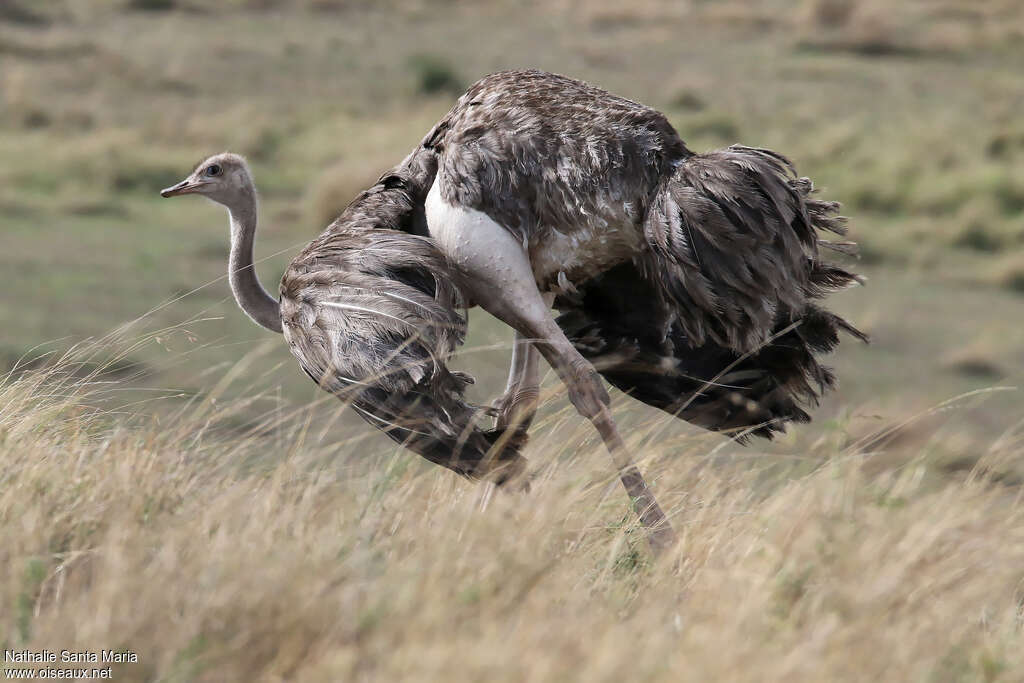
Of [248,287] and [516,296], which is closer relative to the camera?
[516,296]

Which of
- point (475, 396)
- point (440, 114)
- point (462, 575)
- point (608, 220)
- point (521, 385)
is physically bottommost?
point (440, 114)

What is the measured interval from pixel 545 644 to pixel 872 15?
27.4 m

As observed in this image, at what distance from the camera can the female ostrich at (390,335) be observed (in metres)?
4.03

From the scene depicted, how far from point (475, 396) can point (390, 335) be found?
13.5 ft

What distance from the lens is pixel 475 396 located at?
818cm

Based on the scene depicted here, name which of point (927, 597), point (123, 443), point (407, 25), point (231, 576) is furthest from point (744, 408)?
point (407, 25)

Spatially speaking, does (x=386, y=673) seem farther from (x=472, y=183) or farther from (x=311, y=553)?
(x=472, y=183)

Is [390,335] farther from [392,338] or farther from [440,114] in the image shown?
[440,114]

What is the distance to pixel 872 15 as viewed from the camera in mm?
29141

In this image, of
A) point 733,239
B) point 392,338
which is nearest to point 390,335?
point 392,338

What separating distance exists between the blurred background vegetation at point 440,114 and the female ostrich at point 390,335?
4169 mm

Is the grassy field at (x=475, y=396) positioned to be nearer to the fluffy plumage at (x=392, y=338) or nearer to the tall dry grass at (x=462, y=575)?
the tall dry grass at (x=462, y=575)

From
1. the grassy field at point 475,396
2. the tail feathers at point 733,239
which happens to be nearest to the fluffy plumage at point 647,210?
the tail feathers at point 733,239

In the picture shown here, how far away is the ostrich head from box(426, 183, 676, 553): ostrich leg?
1318mm
